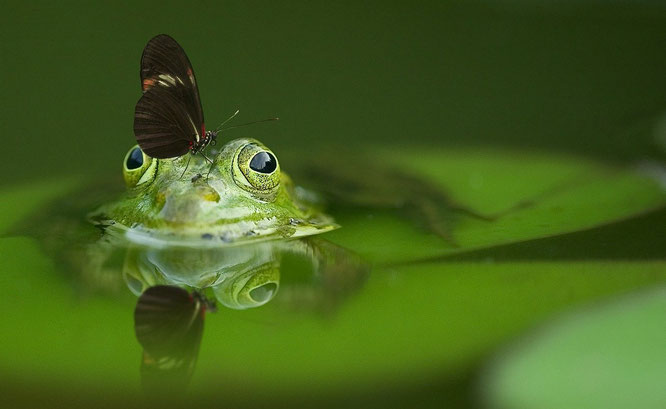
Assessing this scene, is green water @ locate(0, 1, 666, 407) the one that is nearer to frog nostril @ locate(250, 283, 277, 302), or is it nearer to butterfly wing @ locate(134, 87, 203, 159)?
frog nostril @ locate(250, 283, 277, 302)

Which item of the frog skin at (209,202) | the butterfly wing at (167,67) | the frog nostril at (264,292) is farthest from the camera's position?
the butterfly wing at (167,67)

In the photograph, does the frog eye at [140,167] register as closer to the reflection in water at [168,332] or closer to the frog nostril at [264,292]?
the reflection in water at [168,332]

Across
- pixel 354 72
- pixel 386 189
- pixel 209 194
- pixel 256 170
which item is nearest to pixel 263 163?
pixel 256 170

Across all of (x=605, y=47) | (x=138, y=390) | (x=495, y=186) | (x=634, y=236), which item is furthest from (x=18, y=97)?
(x=605, y=47)

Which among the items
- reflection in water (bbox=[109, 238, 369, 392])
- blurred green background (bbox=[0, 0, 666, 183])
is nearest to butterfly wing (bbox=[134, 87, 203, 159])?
reflection in water (bbox=[109, 238, 369, 392])

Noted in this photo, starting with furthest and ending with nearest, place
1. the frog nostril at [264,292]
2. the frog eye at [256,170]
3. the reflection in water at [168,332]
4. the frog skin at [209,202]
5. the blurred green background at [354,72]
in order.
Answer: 1. the blurred green background at [354,72]
2. the frog eye at [256,170]
3. the frog skin at [209,202]
4. the frog nostril at [264,292]
5. the reflection in water at [168,332]

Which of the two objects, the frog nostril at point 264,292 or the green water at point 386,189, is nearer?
the green water at point 386,189

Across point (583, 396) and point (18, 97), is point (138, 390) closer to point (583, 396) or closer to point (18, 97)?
point (583, 396)

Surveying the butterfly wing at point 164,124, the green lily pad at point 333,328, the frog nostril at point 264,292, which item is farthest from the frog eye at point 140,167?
the frog nostril at point 264,292

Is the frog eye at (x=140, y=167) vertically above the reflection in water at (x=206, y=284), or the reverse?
the frog eye at (x=140, y=167)
